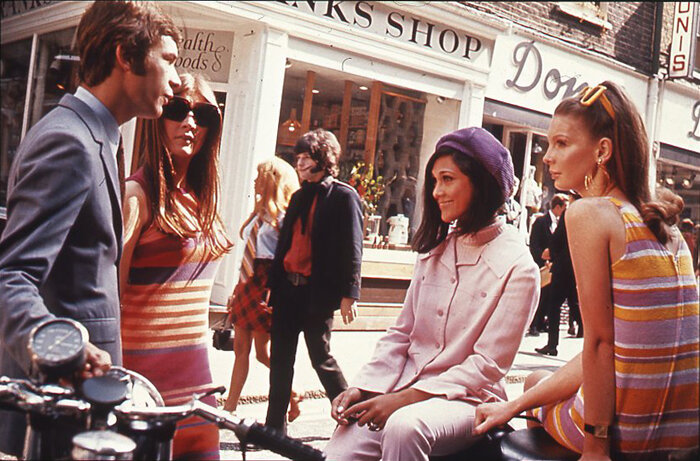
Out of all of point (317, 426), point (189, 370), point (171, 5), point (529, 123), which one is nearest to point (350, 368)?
point (317, 426)

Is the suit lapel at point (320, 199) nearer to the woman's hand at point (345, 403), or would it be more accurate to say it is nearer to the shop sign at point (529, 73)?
the woman's hand at point (345, 403)

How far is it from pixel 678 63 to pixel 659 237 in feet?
3.09

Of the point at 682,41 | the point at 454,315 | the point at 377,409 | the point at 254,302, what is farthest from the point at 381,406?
the point at 254,302

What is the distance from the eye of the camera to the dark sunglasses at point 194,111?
7.83 feet

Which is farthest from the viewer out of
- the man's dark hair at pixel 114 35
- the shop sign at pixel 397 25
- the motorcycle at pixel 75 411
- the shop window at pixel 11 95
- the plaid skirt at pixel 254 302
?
the shop window at pixel 11 95

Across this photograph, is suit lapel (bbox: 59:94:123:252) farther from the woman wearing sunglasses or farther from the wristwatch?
the wristwatch

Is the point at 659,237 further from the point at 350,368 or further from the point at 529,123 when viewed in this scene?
the point at 529,123

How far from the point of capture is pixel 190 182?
8.22ft

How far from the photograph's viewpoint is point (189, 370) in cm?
227

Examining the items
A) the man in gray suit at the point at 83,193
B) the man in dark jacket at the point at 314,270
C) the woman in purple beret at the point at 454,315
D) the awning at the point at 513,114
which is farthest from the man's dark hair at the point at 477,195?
the awning at the point at 513,114

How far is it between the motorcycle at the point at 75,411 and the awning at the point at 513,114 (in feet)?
29.3

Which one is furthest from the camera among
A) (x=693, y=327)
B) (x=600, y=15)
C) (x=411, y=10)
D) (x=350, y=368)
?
(x=411, y=10)

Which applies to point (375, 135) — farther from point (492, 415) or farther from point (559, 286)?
point (492, 415)

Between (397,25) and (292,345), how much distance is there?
563 cm
